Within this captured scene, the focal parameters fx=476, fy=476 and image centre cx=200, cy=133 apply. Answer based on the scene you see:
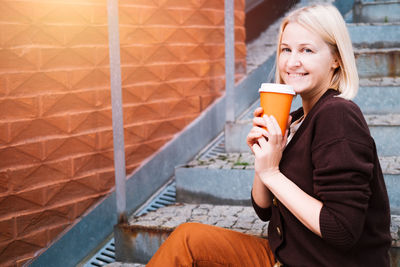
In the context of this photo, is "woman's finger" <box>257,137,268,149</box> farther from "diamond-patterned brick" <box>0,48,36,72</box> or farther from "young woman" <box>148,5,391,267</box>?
"diamond-patterned brick" <box>0,48,36,72</box>

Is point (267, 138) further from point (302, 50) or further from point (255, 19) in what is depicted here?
point (255, 19)

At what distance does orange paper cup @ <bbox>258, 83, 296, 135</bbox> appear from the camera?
49.3 inches

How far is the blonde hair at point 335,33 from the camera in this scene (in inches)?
50.9

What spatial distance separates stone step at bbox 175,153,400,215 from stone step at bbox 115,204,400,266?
2.5 inches

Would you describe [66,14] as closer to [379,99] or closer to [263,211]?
[263,211]

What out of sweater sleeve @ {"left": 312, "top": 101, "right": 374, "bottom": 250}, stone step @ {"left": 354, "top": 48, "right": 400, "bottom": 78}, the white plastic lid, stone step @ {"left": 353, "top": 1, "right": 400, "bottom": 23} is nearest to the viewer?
sweater sleeve @ {"left": 312, "top": 101, "right": 374, "bottom": 250}

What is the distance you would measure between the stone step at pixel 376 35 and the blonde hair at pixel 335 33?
1943 mm

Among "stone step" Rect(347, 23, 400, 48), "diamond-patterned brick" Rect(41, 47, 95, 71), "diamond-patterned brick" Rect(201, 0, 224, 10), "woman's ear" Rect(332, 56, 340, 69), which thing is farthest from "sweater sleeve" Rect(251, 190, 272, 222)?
"stone step" Rect(347, 23, 400, 48)

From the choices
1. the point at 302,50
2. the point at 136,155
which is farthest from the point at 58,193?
the point at 302,50

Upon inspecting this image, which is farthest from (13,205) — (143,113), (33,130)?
(143,113)

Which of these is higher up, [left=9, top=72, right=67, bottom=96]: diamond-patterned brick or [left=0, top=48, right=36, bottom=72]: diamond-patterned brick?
[left=0, top=48, right=36, bottom=72]: diamond-patterned brick

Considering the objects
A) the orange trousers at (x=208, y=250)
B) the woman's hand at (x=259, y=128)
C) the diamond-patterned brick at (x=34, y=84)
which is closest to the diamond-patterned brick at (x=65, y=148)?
the diamond-patterned brick at (x=34, y=84)

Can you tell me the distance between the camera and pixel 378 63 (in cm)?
277

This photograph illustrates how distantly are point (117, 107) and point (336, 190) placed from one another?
4.12ft
